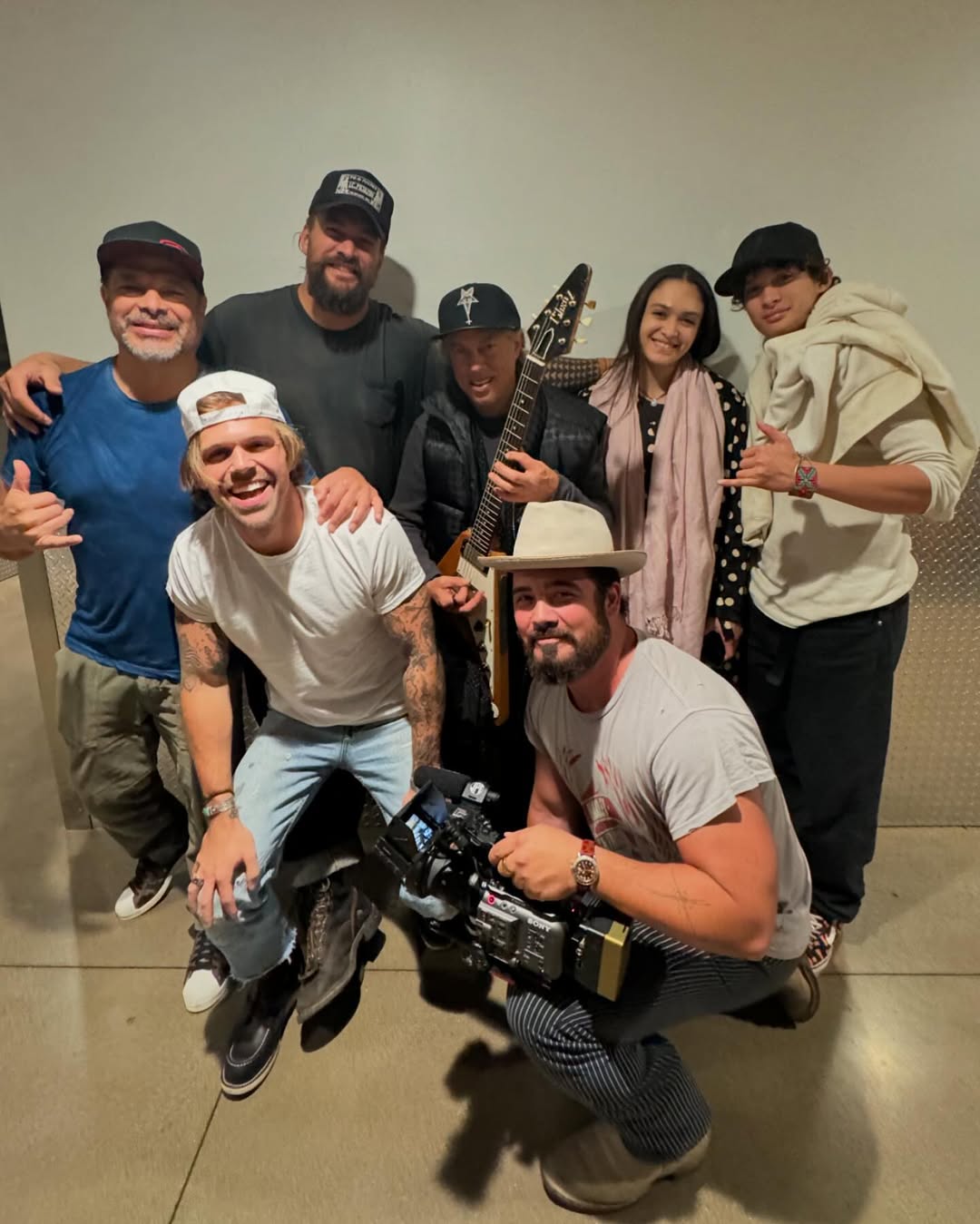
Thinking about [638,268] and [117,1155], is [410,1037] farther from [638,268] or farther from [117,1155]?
[638,268]

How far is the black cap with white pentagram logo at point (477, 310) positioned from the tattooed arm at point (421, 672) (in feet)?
2.04

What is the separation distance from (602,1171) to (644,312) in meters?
1.85

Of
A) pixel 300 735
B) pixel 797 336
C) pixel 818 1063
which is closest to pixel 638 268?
pixel 797 336

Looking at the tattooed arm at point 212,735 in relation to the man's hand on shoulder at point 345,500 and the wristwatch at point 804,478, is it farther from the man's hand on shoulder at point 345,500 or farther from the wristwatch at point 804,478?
the wristwatch at point 804,478

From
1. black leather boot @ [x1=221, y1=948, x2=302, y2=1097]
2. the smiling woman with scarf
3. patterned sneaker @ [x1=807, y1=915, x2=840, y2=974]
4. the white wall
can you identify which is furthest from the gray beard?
patterned sneaker @ [x1=807, y1=915, x2=840, y2=974]

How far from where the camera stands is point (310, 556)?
65.8 inches

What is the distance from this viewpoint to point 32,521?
1624mm

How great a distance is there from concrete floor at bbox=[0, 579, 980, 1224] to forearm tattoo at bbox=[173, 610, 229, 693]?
85 centimetres

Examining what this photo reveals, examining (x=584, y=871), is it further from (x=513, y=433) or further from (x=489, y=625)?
(x=513, y=433)

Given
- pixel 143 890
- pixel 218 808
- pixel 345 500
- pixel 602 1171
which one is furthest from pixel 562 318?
pixel 143 890

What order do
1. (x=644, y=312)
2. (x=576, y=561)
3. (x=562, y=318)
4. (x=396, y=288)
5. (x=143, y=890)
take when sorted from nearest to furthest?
1. (x=576, y=561)
2. (x=562, y=318)
3. (x=644, y=312)
4. (x=396, y=288)
5. (x=143, y=890)

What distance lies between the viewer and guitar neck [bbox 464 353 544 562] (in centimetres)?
178

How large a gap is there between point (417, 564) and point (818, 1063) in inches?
58.4

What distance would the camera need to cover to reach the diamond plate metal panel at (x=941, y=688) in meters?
2.17
